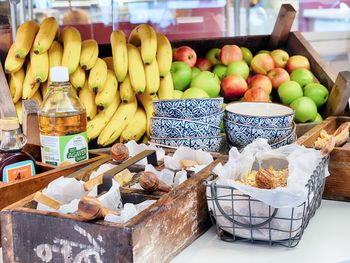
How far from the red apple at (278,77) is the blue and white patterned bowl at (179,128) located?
0.56m

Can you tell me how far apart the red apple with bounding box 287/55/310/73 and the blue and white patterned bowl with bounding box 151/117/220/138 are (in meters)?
0.68

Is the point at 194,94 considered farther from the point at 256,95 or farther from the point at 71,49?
the point at 71,49

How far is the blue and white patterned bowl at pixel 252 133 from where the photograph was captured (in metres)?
1.58

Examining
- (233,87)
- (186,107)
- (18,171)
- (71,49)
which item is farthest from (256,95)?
(18,171)

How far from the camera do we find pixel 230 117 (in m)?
1.63

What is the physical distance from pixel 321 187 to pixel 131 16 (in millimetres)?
3684

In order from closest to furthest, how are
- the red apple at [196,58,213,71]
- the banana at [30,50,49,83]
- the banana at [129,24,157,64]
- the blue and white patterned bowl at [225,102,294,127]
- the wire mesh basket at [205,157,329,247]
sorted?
the wire mesh basket at [205,157,329,247], the blue and white patterned bowl at [225,102,294,127], the banana at [30,50,49,83], the banana at [129,24,157,64], the red apple at [196,58,213,71]

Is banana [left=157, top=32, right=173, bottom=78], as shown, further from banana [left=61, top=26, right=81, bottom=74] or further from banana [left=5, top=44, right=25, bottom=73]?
banana [left=5, top=44, right=25, bottom=73]

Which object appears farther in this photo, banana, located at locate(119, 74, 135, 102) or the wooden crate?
banana, located at locate(119, 74, 135, 102)

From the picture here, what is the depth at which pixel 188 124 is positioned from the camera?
63.4 inches

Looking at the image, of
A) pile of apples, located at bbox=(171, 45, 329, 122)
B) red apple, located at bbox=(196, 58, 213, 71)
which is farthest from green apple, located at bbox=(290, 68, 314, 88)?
red apple, located at bbox=(196, 58, 213, 71)

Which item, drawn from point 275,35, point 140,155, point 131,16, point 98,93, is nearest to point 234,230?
point 140,155

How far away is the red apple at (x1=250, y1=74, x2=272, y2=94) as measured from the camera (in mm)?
2057

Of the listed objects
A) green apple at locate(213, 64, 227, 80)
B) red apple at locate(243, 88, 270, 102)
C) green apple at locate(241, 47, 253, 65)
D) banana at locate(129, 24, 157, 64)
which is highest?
banana at locate(129, 24, 157, 64)
